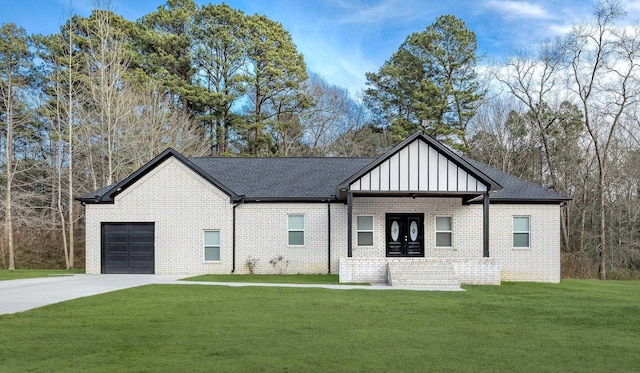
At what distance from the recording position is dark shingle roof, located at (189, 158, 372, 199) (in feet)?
71.6

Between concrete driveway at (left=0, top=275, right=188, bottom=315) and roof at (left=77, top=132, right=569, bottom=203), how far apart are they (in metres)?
4.56

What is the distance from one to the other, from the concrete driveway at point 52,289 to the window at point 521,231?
45.6 feet

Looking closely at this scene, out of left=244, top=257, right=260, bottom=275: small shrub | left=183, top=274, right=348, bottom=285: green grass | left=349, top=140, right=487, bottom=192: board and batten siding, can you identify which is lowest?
left=183, top=274, right=348, bottom=285: green grass

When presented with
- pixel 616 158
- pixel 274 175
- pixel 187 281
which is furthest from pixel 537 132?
pixel 187 281

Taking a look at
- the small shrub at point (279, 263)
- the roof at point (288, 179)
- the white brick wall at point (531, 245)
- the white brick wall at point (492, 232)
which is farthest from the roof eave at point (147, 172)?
the white brick wall at point (531, 245)

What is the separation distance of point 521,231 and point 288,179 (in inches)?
406

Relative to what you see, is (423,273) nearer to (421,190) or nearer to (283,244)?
(421,190)

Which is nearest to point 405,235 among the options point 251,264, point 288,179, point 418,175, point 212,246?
point 418,175

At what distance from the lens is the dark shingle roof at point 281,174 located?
2181 centimetres

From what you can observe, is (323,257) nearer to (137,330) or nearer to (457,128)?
(137,330)

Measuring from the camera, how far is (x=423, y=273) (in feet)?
57.6

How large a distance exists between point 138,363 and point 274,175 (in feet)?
55.8

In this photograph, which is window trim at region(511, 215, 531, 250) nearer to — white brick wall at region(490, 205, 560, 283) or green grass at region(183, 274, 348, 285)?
white brick wall at region(490, 205, 560, 283)

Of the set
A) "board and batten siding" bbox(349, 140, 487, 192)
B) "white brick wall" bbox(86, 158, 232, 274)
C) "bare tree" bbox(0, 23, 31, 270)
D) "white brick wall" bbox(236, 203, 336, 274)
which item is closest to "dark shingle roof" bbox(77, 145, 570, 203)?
"white brick wall" bbox(86, 158, 232, 274)
